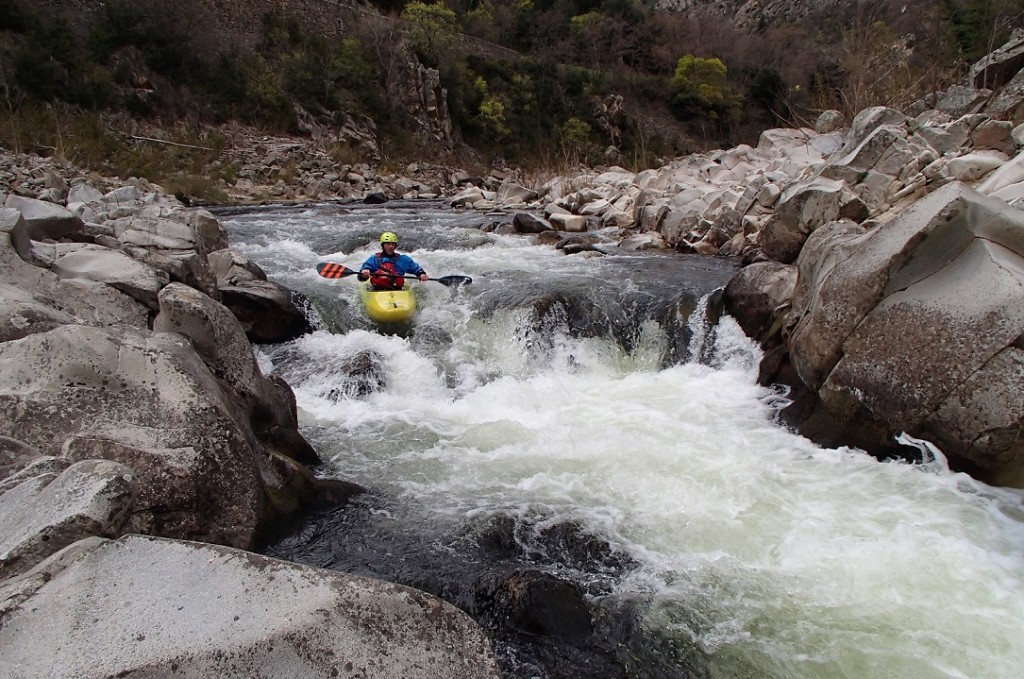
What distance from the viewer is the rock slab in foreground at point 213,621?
158 cm

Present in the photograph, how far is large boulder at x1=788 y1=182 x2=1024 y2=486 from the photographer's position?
3.61 metres

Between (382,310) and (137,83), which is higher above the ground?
(137,83)

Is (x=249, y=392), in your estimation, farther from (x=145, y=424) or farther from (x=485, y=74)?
(x=485, y=74)

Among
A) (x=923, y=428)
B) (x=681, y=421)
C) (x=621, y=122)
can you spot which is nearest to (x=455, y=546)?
(x=681, y=421)

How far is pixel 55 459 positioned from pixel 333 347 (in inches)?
159

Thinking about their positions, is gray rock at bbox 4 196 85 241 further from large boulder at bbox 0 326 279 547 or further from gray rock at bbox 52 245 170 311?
large boulder at bbox 0 326 279 547

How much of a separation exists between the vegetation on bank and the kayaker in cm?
1098

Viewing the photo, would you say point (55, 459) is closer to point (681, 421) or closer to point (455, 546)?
point (455, 546)

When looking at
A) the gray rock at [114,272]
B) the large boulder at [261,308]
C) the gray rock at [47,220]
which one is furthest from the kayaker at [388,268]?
the gray rock at [47,220]

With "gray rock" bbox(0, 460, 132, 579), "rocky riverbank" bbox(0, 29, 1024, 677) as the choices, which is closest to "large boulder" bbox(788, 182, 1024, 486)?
"rocky riverbank" bbox(0, 29, 1024, 677)

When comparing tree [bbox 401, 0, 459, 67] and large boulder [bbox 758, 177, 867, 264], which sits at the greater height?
tree [bbox 401, 0, 459, 67]

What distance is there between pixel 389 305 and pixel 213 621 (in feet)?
16.8

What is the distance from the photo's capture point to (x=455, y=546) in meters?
3.26

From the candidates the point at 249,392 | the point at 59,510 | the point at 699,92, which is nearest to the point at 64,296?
the point at 249,392
